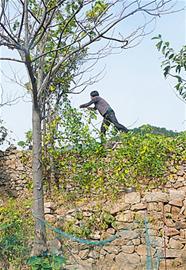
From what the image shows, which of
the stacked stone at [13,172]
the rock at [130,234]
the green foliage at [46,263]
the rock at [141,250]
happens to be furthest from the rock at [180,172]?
the green foliage at [46,263]

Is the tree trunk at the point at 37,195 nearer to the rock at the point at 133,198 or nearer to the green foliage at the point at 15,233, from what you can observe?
the green foliage at the point at 15,233

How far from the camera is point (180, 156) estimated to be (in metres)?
8.73

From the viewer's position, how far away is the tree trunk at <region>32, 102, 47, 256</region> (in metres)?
6.29

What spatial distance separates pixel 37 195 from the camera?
6.41 meters

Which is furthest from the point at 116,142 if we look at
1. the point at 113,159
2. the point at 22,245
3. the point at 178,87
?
the point at 178,87

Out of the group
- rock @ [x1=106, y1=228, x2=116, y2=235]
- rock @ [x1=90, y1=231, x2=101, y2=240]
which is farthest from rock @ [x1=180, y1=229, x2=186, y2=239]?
rock @ [x1=90, y1=231, x2=101, y2=240]

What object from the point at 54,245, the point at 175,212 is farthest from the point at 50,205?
the point at 175,212

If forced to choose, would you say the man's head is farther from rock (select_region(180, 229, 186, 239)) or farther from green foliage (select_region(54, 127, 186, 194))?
rock (select_region(180, 229, 186, 239))

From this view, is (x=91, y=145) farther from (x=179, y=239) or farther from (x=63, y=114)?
(x=179, y=239)

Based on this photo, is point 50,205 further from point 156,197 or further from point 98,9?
point 98,9

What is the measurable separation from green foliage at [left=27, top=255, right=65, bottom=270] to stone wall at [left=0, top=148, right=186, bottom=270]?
75cm

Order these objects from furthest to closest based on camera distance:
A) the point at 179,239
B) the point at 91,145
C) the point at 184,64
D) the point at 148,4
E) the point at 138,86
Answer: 1. the point at 91,145
2. the point at 138,86
3. the point at 179,239
4. the point at 148,4
5. the point at 184,64

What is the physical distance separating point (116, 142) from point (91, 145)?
0.45 meters

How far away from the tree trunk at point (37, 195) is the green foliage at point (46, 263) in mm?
508
